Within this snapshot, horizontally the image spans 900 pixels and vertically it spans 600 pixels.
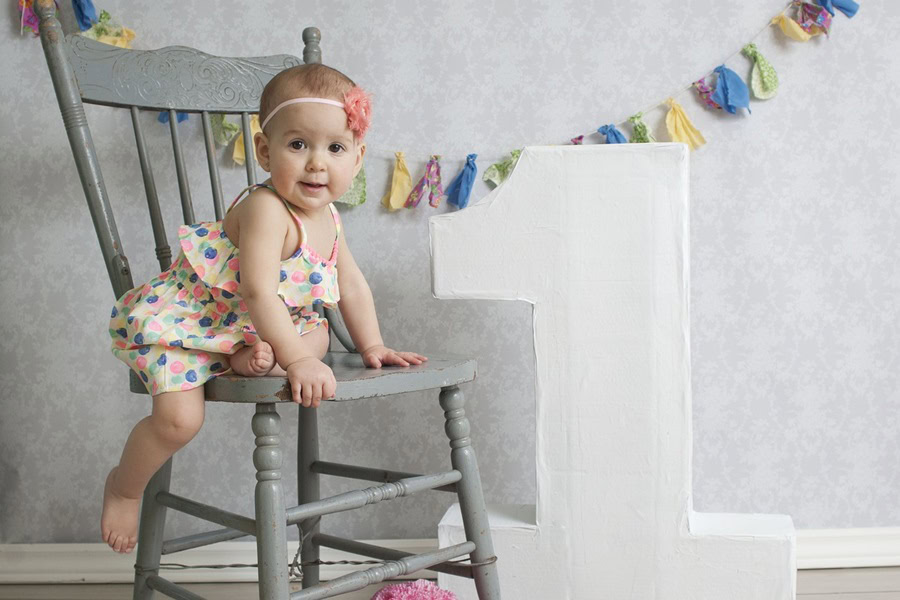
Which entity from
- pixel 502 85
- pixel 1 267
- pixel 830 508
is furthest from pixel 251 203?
pixel 830 508

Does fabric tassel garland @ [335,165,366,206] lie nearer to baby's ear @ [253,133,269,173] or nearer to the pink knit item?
baby's ear @ [253,133,269,173]

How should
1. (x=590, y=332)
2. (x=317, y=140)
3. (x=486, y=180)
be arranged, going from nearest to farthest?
(x=317, y=140)
(x=590, y=332)
(x=486, y=180)

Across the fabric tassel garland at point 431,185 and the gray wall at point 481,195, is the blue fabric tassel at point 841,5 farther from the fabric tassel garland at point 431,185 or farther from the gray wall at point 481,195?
the fabric tassel garland at point 431,185

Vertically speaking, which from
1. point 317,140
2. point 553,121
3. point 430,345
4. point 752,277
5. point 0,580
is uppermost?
point 553,121

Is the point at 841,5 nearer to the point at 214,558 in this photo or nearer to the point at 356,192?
the point at 356,192

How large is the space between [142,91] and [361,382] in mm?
605

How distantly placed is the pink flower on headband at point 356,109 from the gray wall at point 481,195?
1.51 feet

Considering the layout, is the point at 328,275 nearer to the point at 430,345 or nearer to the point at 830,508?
the point at 430,345

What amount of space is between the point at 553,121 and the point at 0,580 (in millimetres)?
1297

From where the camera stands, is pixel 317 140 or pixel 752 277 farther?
pixel 752 277

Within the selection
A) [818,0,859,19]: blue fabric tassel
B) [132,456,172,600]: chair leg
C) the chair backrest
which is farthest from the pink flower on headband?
[818,0,859,19]: blue fabric tassel

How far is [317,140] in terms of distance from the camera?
1.08m

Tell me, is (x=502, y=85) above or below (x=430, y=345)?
above

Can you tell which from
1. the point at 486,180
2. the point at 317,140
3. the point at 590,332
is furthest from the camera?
the point at 486,180
